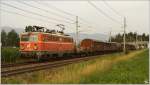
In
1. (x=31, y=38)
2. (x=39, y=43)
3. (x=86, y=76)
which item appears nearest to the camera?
(x=86, y=76)

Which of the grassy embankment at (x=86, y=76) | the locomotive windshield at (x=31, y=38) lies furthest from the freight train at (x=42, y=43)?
the grassy embankment at (x=86, y=76)

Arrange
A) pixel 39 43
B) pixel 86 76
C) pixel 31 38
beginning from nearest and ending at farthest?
pixel 86 76 < pixel 39 43 < pixel 31 38

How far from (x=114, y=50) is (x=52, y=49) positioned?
41193 mm

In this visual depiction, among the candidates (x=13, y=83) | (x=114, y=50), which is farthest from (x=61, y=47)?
(x=114, y=50)

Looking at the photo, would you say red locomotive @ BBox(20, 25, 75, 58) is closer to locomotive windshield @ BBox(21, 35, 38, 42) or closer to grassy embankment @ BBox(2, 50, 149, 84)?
locomotive windshield @ BBox(21, 35, 38, 42)

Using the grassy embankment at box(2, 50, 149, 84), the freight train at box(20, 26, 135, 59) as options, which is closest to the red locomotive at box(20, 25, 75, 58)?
the freight train at box(20, 26, 135, 59)

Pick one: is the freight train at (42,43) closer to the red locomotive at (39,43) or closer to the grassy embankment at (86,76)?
the red locomotive at (39,43)

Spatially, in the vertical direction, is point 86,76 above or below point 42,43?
below

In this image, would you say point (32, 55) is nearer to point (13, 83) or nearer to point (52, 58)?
point (52, 58)

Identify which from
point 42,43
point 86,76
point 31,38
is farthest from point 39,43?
point 86,76

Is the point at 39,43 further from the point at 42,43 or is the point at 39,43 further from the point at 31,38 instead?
the point at 31,38

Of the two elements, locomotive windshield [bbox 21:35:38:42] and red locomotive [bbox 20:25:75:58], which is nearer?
red locomotive [bbox 20:25:75:58]

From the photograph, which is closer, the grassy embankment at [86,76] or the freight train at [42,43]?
the grassy embankment at [86,76]

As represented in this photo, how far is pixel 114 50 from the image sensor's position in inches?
2749
